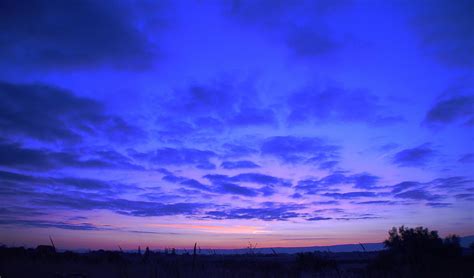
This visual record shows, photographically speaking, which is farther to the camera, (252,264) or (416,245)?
(416,245)

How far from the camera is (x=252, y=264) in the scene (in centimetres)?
1002

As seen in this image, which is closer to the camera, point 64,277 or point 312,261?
point 64,277

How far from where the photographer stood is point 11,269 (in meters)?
19.4

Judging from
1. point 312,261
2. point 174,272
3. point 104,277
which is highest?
point 174,272

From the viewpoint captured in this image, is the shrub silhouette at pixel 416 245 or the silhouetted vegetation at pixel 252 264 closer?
the silhouetted vegetation at pixel 252 264

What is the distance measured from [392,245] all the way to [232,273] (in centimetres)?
3588

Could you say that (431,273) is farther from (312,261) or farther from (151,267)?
(312,261)

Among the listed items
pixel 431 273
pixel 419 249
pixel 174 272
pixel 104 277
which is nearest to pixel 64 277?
pixel 104 277

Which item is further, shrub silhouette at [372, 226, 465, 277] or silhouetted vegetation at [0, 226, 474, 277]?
shrub silhouette at [372, 226, 465, 277]

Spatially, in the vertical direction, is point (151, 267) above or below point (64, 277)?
above

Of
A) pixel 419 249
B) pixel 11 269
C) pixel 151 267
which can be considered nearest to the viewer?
pixel 151 267

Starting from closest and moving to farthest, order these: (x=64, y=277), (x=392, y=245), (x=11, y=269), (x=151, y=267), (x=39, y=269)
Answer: (x=151, y=267) < (x=64, y=277) < (x=11, y=269) < (x=39, y=269) < (x=392, y=245)

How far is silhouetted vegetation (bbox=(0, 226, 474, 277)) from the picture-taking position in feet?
37.3

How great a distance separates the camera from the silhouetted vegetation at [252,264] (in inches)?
448
